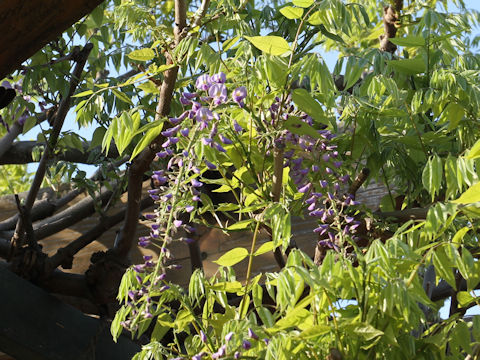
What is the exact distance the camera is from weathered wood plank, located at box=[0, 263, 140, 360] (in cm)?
202

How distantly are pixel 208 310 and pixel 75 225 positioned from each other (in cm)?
138

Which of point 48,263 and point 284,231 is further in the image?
point 48,263

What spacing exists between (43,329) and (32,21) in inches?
43.3

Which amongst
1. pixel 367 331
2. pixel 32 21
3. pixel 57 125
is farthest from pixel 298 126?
pixel 57 125

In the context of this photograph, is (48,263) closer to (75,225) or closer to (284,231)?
(75,225)

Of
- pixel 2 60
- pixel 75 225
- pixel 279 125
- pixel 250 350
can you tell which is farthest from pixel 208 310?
pixel 75 225

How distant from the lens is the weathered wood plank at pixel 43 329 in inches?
79.5

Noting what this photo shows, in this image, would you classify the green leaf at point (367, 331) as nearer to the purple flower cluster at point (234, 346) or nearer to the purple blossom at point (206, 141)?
the purple flower cluster at point (234, 346)

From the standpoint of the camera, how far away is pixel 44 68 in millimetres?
2141

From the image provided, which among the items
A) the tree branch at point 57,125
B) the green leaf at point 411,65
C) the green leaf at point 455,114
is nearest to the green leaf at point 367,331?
the green leaf at point 455,114

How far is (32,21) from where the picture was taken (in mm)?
1176

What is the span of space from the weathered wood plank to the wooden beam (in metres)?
0.98

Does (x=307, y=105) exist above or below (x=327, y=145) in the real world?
above

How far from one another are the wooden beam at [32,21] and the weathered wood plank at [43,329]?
977 millimetres
